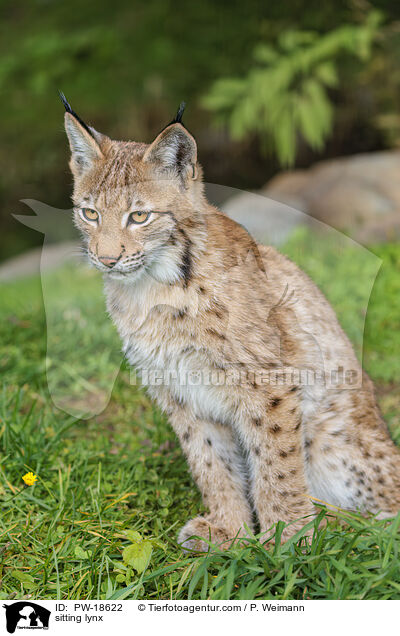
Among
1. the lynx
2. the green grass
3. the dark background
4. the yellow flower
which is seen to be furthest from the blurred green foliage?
the yellow flower

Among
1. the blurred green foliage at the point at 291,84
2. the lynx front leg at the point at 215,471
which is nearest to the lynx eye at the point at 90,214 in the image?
the lynx front leg at the point at 215,471

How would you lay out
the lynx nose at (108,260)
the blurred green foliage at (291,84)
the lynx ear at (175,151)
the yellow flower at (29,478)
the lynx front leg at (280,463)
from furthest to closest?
the blurred green foliage at (291,84) < the yellow flower at (29,478) < the lynx front leg at (280,463) < the lynx nose at (108,260) < the lynx ear at (175,151)

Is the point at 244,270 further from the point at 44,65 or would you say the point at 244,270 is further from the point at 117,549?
the point at 44,65

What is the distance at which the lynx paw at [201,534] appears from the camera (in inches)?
120

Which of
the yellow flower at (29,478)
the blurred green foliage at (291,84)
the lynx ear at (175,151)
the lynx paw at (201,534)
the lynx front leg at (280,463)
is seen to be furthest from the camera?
the blurred green foliage at (291,84)

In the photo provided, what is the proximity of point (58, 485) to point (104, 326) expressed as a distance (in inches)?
76.6

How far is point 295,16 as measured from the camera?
7.32 metres

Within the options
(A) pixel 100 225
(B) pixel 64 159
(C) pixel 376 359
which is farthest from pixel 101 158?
(B) pixel 64 159

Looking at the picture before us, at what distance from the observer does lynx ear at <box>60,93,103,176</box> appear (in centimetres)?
271

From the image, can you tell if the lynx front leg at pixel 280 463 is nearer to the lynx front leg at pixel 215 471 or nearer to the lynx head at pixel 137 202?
the lynx front leg at pixel 215 471

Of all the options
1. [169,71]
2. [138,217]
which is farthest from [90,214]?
[169,71]
